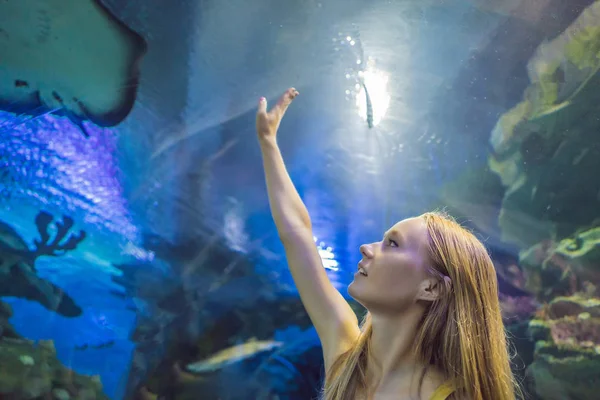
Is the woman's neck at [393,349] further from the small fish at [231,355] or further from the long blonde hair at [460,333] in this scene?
the small fish at [231,355]

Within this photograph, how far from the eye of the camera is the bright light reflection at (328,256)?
7.10ft

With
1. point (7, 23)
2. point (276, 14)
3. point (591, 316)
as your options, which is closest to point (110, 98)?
point (7, 23)

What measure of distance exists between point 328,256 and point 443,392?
137cm

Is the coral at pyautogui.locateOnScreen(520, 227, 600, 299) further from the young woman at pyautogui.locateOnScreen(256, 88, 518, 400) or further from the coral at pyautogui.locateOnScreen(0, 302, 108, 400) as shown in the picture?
the coral at pyautogui.locateOnScreen(0, 302, 108, 400)

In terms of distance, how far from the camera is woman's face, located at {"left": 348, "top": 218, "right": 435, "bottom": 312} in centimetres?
91

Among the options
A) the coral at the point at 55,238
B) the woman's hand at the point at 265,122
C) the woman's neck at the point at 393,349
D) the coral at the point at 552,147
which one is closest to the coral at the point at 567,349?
the coral at the point at 552,147

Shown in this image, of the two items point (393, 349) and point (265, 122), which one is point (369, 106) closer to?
point (265, 122)

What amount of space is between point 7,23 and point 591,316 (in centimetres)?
278

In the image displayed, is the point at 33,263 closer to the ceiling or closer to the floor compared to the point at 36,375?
closer to the ceiling

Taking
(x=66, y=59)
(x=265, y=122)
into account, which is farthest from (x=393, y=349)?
(x=66, y=59)

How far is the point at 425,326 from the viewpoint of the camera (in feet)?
2.93

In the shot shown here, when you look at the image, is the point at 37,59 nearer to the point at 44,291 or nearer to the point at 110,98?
the point at 110,98

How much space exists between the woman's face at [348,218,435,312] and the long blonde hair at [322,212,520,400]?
0.08 ft

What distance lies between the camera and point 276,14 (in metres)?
1.95
